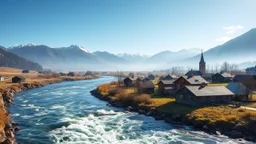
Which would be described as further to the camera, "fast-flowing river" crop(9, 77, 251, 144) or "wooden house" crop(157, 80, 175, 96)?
"wooden house" crop(157, 80, 175, 96)

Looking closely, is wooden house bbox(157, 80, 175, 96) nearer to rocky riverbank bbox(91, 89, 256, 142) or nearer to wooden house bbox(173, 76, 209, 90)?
wooden house bbox(173, 76, 209, 90)

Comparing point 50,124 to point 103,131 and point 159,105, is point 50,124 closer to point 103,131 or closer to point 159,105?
point 103,131

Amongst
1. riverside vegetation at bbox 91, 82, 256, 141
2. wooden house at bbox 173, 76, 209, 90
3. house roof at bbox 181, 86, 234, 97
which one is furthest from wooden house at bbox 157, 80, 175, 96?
house roof at bbox 181, 86, 234, 97

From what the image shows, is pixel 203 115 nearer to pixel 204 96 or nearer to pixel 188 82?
pixel 204 96

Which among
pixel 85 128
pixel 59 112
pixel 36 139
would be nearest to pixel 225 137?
pixel 85 128

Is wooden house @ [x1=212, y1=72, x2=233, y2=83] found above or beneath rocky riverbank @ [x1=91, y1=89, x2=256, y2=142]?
above

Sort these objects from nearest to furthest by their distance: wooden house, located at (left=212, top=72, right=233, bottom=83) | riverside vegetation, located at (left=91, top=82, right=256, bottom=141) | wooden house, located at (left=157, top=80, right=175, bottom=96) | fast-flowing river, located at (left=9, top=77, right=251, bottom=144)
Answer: fast-flowing river, located at (left=9, top=77, right=251, bottom=144), riverside vegetation, located at (left=91, top=82, right=256, bottom=141), wooden house, located at (left=157, top=80, right=175, bottom=96), wooden house, located at (left=212, top=72, right=233, bottom=83)

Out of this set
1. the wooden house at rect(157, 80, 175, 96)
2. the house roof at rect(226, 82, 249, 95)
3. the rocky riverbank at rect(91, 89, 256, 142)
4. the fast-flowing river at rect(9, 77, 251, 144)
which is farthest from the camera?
the wooden house at rect(157, 80, 175, 96)

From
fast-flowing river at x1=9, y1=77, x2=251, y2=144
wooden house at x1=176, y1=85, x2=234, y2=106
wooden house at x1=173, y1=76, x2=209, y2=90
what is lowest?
fast-flowing river at x1=9, y1=77, x2=251, y2=144
